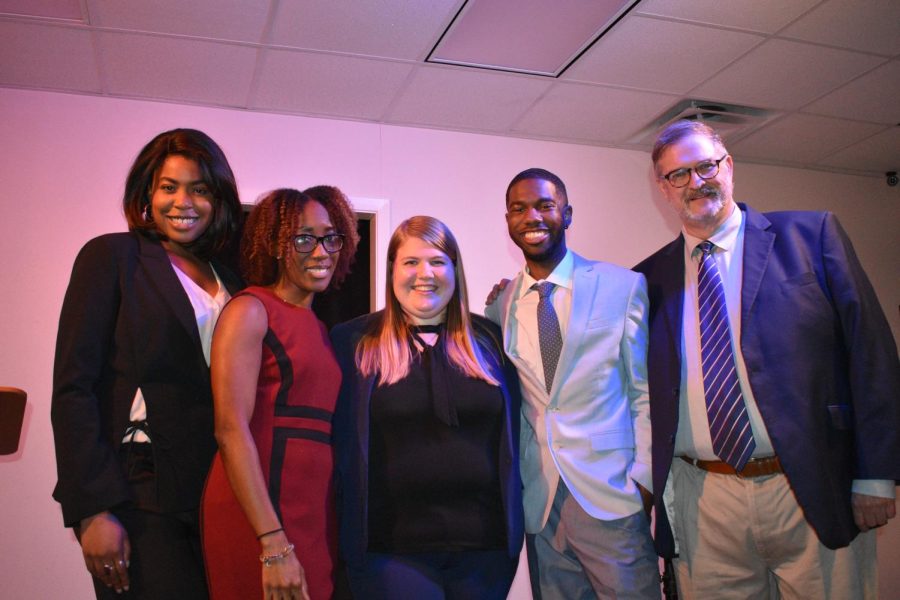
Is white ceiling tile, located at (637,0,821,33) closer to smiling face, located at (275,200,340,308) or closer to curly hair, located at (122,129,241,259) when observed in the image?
smiling face, located at (275,200,340,308)

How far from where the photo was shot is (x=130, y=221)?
198 cm

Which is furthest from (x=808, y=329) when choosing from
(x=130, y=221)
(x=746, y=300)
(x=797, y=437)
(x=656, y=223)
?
(x=656, y=223)

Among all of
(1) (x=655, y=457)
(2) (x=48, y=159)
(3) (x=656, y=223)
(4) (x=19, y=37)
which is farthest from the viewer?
(3) (x=656, y=223)

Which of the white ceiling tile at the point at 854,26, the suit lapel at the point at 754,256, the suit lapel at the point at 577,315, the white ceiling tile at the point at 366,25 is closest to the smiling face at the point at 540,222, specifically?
the suit lapel at the point at 577,315

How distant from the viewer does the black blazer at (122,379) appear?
1.62 metres

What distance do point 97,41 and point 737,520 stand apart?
11.9 ft

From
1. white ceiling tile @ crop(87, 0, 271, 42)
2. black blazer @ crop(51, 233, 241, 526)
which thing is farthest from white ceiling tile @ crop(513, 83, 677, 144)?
black blazer @ crop(51, 233, 241, 526)

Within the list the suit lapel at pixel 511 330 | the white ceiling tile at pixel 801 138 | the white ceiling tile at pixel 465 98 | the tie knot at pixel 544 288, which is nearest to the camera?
the suit lapel at pixel 511 330

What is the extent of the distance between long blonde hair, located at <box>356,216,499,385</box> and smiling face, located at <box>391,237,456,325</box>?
0.02 meters

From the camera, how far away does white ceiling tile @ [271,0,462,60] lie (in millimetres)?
3295

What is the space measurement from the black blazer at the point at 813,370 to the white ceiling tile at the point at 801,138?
3032mm

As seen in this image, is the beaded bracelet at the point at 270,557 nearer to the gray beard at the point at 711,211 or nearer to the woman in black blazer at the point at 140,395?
the woman in black blazer at the point at 140,395

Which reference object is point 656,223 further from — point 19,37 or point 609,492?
point 19,37

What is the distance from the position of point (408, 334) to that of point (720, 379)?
1000 mm
